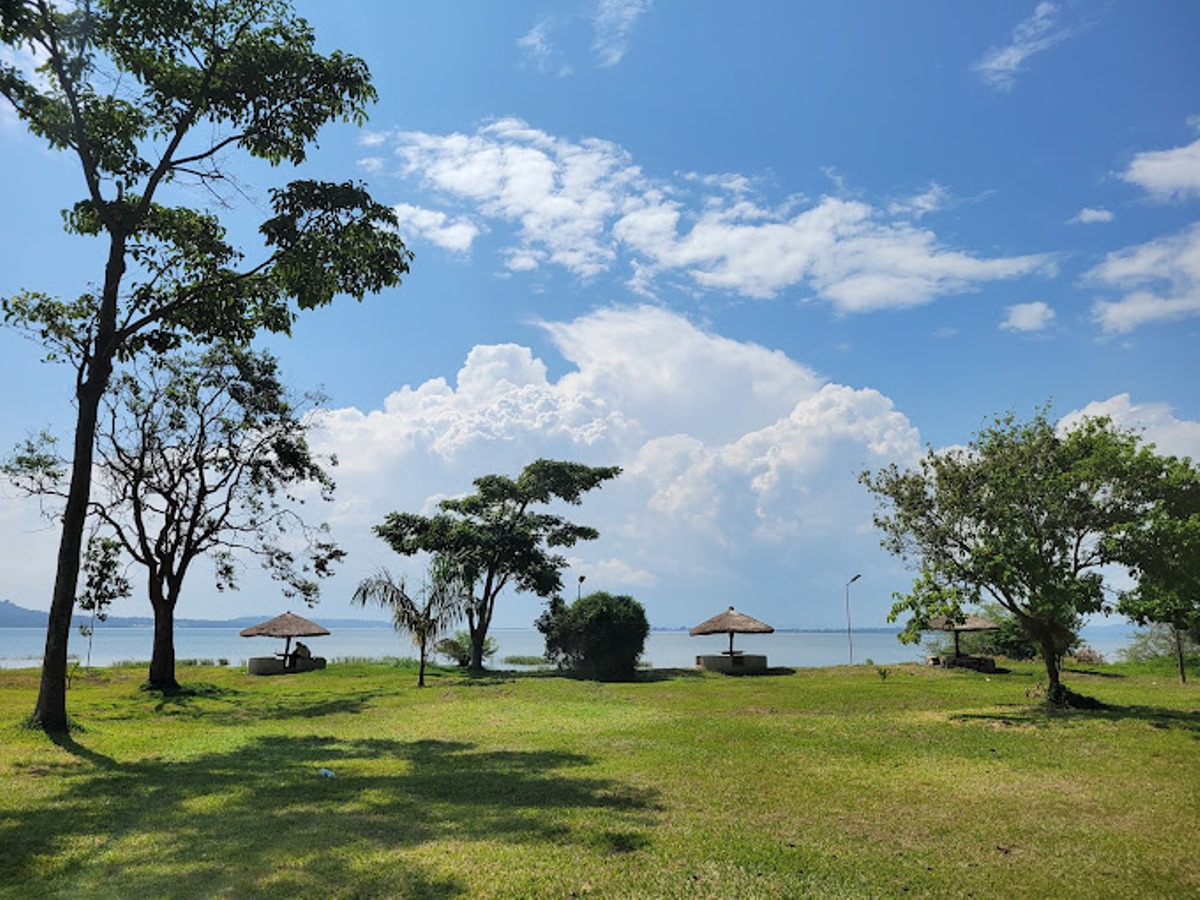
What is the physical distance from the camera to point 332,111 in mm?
17109

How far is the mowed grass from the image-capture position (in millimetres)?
6953

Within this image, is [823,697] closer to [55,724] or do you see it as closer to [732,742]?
[732,742]

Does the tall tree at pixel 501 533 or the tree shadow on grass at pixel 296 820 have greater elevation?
the tall tree at pixel 501 533

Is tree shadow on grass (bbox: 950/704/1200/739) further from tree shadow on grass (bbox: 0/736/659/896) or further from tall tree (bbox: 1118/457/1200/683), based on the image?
tree shadow on grass (bbox: 0/736/659/896)

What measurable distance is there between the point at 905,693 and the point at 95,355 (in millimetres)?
22640

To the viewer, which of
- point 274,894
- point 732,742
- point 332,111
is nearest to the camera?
point 274,894

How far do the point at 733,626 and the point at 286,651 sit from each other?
21547 mm

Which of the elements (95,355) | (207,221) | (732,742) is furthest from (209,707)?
(732,742)

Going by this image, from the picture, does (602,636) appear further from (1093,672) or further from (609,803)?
(609,803)

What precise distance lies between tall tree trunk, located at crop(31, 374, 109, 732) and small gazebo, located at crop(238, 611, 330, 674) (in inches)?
845

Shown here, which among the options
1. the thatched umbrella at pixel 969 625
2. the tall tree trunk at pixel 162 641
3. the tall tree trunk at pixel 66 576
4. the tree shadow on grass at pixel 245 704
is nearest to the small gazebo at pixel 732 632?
the thatched umbrella at pixel 969 625

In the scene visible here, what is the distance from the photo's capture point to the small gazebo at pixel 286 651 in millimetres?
35688

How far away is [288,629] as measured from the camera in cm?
3841

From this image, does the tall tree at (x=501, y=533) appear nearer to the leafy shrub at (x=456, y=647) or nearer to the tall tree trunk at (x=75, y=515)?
the leafy shrub at (x=456, y=647)
